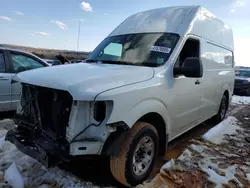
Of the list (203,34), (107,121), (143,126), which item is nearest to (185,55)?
(203,34)

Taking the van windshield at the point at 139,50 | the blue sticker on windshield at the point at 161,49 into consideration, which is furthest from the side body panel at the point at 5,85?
the blue sticker on windshield at the point at 161,49

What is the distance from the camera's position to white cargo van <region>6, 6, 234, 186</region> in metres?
2.59

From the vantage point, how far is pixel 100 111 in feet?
8.68

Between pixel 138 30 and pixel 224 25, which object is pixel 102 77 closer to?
pixel 138 30

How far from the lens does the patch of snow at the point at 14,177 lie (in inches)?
115

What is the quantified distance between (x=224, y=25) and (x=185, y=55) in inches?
107

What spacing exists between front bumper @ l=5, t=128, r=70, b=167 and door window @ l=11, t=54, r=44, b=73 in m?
3.00

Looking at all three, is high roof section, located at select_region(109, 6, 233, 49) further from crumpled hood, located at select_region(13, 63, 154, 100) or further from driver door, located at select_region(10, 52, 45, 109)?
driver door, located at select_region(10, 52, 45, 109)

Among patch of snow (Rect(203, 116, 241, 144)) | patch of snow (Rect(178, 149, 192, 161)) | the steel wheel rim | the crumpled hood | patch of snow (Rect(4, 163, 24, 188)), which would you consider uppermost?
the crumpled hood

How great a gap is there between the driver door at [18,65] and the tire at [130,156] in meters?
3.66

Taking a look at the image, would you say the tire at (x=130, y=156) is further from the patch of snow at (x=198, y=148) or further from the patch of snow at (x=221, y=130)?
the patch of snow at (x=221, y=130)

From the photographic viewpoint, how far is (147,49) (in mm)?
→ 3760

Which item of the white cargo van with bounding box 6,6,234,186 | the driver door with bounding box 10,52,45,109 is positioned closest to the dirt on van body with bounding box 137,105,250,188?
the white cargo van with bounding box 6,6,234,186

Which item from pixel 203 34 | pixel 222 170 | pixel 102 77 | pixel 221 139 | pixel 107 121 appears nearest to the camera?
pixel 107 121
